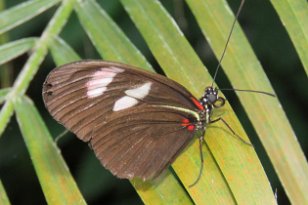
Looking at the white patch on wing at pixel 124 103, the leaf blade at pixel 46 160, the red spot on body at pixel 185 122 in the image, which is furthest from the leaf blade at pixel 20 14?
the red spot on body at pixel 185 122

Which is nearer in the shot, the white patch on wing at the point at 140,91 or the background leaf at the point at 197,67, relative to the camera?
the background leaf at the point at 197,67

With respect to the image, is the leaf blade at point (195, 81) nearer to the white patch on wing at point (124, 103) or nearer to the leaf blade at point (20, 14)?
the white patch on wing at point (124, 103)

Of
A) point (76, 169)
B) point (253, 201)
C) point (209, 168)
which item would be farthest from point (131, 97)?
point (76, 169)

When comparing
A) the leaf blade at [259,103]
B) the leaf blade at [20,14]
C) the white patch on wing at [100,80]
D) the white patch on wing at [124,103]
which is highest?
the leaf blade at [20,14]

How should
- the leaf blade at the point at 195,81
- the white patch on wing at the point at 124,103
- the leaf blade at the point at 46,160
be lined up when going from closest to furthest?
the leaf blade at the point at 195,81 < the leaf blade at the point at 46,160 < the white patch on wing at the point at 124,103

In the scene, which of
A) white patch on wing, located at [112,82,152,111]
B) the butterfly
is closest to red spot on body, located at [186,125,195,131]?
the butterfly

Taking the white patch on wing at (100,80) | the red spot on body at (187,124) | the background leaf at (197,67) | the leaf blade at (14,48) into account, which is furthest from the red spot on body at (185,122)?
the leaf blade at (14,48)

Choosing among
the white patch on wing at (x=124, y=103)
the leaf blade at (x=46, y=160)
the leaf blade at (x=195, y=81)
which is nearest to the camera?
the leaf blade at (x=195, y=81)

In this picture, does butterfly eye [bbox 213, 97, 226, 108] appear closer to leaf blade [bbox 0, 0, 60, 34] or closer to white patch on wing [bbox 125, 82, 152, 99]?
white patch on wing [bbox 125, 82, 152, 99]

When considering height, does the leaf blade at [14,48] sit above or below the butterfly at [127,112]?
above
